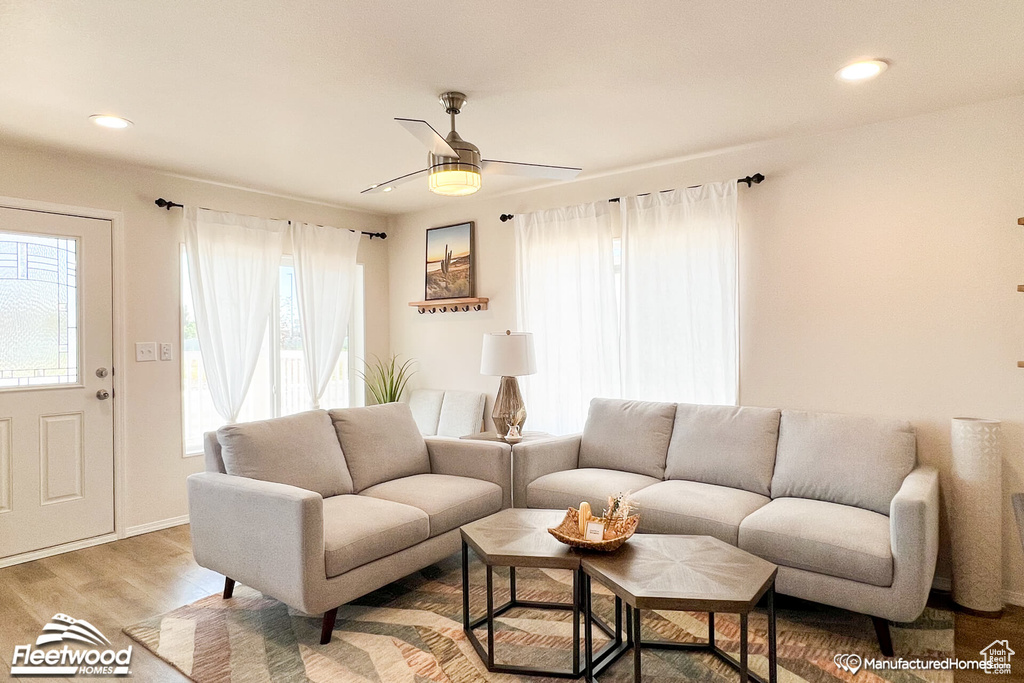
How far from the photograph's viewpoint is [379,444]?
3.50 meters

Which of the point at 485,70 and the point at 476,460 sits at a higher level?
the point at 485,70

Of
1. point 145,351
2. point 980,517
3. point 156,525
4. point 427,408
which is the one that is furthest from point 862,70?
point 156,525

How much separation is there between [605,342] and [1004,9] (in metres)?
2.64

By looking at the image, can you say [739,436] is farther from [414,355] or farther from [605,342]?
[414,355]

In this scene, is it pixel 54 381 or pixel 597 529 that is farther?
pixel 54 381

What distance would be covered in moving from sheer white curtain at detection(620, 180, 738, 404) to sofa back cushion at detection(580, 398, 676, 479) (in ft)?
0.74

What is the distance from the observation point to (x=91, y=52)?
7.74 feet

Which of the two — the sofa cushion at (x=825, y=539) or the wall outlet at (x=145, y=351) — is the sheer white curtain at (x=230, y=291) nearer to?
the wall outlet at (x=145, y=351)

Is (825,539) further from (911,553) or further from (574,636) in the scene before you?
(574,636)

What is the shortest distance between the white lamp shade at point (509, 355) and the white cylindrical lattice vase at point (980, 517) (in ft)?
7.66

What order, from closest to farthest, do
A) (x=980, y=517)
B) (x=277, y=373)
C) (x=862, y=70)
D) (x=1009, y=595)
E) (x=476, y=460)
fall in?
1. (x=862, y=70)
2. (x=980, y=517)
3. (x=1009, y=595)
4. (x=476, y=460)
5. (x=277, y=373)

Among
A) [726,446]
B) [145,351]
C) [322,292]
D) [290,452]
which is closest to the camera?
[290,452]

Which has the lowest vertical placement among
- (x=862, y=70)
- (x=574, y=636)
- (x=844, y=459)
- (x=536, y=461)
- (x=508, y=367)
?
(x=574, y=636)

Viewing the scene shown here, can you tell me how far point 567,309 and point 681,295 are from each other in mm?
873
